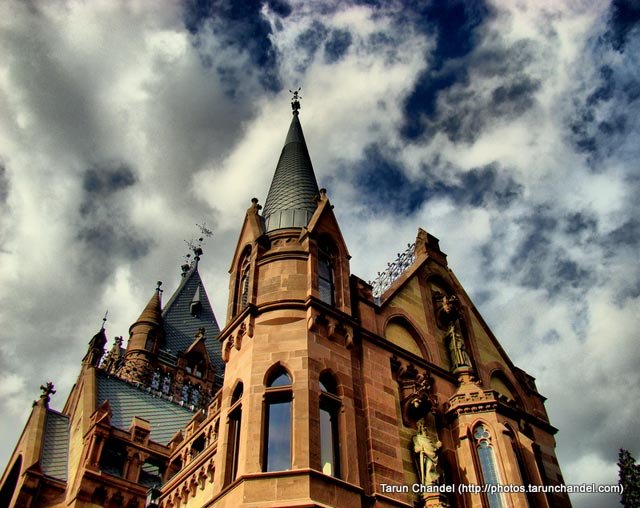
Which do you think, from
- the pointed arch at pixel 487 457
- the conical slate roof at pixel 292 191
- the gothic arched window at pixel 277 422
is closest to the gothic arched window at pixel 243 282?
the conical slate roof at pixel 292 191

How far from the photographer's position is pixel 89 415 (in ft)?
85.3

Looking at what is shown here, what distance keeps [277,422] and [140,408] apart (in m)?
17.9

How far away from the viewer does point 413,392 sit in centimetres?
1778

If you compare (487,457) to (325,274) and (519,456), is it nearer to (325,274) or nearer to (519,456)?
(519,456)

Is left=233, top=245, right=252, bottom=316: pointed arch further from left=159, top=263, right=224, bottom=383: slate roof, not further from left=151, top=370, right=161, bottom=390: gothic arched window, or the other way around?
left=159, top=263, right=224, bottom=383: slate roof

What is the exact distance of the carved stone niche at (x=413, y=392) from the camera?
17562 millimetres

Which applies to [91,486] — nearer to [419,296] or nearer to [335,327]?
[335,327]

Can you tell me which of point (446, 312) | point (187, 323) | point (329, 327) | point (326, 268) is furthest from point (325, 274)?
point (187, 323)

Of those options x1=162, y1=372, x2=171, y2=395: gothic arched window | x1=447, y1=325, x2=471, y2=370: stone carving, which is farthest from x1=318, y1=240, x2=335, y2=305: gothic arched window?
x1=162, y1=372, x2=171, y2=395: gothic arched window

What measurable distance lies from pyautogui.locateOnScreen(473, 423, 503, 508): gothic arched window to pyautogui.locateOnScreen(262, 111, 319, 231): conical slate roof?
8.05m

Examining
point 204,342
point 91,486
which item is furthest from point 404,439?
point 204,342

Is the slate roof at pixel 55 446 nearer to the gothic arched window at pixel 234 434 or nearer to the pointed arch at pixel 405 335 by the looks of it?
the gothic arched window at pixel 234 434

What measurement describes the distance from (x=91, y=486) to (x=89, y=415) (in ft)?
16.9

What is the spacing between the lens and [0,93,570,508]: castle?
1489 centimetres
